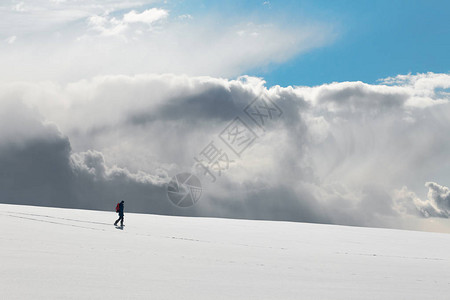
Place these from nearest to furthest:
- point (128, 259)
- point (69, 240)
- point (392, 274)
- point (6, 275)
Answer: point (6, 275) → point (128, 259) → point (392, 274) → point (69, 240)

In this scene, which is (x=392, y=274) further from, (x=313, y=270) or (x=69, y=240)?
(x=69, y=240)

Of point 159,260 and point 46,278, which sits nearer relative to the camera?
point 46,278

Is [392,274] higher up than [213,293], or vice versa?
[392,274]

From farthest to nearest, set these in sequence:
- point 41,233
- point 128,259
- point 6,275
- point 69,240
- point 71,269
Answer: point 41,233 → point 69,240 → point 128,259 → point 71,269 → point 6,275

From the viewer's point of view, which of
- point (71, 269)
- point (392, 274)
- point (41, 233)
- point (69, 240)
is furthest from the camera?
point (41, 233)

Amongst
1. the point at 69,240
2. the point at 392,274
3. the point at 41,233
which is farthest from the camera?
the point at 41,233

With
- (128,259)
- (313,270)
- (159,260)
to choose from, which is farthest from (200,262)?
(313,270)

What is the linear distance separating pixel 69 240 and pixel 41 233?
89.5 inches

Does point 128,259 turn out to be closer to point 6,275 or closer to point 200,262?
point 200,262

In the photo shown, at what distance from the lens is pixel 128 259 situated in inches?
460

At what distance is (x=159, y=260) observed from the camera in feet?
39.5

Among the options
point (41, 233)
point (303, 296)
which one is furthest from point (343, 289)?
point (41, 233)

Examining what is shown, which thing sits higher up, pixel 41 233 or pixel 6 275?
pixel 41 233

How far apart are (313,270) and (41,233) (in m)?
11.1
